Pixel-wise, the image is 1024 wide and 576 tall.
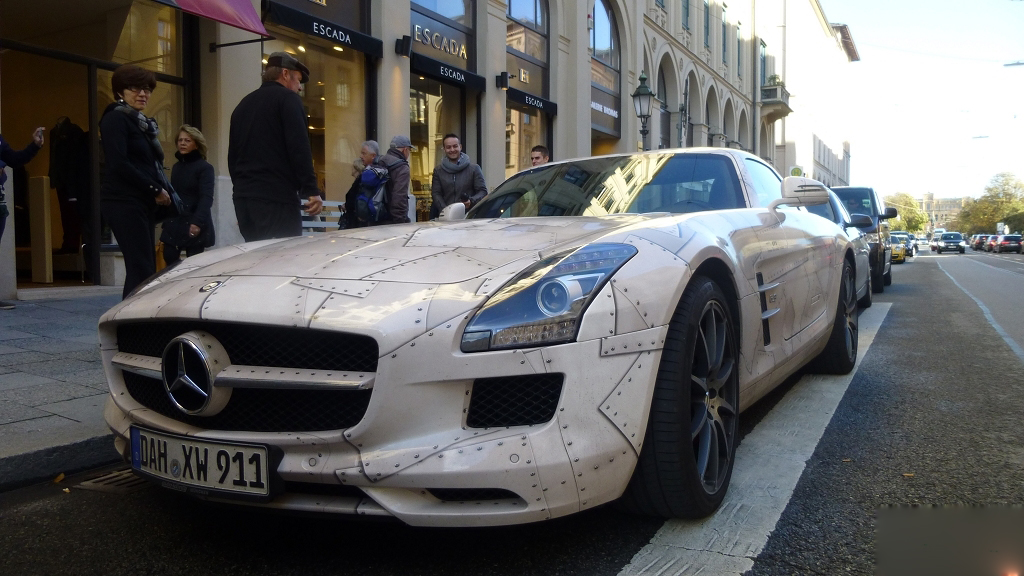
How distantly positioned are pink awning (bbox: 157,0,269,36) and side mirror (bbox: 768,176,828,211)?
6.05 m

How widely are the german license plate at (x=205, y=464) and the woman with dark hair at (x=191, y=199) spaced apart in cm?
335

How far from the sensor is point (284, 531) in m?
2.52

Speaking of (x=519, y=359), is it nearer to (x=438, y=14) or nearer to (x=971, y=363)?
(x=971, y=363)

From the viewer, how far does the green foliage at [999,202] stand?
310 feet

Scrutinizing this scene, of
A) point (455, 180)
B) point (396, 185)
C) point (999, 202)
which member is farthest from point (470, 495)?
point (999, 202)

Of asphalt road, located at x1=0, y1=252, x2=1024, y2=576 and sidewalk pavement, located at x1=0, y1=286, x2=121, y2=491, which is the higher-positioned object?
sidewalk pavement, located at x1=0, y1=286, x2=121, y2=491

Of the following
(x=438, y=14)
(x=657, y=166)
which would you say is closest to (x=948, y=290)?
(x=438, y=14)

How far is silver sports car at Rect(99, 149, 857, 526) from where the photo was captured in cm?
201

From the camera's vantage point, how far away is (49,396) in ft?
13.5

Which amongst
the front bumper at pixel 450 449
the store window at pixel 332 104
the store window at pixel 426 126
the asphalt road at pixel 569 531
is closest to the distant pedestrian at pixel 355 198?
the store window at pixel 332 104

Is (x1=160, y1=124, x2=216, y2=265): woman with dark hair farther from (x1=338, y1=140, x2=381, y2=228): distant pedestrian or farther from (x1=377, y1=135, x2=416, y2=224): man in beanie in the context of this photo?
(x1=377, y1=135, x2=416, y2=224): man in beanie

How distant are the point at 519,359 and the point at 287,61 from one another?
334 centimetres

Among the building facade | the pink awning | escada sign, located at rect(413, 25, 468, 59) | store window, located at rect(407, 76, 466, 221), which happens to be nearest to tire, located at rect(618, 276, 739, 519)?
the pink awning

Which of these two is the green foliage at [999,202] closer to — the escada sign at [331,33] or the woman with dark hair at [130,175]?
the escada sign at [331,33]
